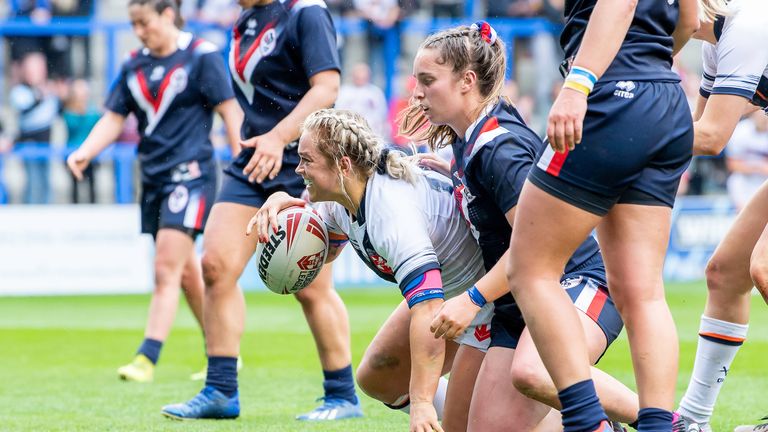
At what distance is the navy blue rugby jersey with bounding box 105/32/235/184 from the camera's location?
840 centimetres

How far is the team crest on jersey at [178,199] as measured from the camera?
323 inches

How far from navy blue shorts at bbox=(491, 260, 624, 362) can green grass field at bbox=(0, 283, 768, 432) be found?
4.49 feet

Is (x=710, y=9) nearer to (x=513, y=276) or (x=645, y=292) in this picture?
(x=645, y=292)

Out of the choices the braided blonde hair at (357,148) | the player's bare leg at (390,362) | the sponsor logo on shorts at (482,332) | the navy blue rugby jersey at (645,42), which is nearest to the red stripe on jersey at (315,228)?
the braided blonde hair at (357,148)

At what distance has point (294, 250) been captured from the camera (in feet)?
15.4

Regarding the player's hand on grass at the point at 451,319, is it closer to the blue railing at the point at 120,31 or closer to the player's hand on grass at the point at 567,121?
the player's hand on grass at the point at 567,121

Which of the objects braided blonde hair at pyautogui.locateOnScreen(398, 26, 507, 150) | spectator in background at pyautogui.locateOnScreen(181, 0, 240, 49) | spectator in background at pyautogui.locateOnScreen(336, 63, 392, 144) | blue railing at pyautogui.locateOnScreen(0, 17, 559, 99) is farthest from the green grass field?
spectator in background at pyautogui.locateOnScreen(181, 0, 240, 49)

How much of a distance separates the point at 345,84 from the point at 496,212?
1306cm

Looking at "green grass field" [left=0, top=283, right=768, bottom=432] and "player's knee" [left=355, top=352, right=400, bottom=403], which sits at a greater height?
"player's knee" [left=355, top=352, right=400, bottom=403]

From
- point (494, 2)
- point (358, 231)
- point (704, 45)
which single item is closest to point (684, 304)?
point (494, 2)

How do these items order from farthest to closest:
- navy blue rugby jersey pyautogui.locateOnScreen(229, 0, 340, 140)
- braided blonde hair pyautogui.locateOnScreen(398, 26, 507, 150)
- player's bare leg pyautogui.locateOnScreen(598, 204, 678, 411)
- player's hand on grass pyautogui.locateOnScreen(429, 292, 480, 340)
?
navy blue rugby jersey pyautogui.locateOnScreen(229, 0, 340, 140) < braided blonde hair pyautogui.locateOnScreen(398, 26, 507, 150) < player's hand on grass pyautogui.locateOnScreen(429, 292, 480, 340) < player's bare leg pyautogui.locateOnScreen(598, 204, 678, 411)

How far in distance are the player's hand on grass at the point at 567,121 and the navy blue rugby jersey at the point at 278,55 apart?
267 centimetres

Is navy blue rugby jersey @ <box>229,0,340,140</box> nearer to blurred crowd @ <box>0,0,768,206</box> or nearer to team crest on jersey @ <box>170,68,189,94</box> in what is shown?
team crest on jersey @ <box>170,68,189,94</box>

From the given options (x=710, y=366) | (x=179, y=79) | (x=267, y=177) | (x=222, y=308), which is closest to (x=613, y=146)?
(x=710, y=366)
